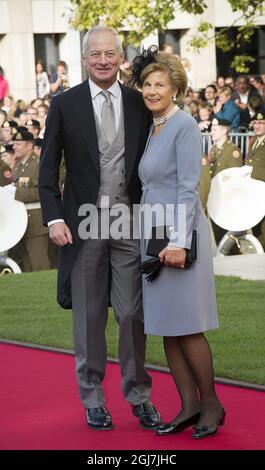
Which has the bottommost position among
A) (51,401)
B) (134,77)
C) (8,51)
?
(8,51)

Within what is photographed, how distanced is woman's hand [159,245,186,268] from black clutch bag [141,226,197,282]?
0.03 m

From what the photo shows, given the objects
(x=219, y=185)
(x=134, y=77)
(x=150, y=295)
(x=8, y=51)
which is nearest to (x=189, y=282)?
(x=150, y=295)

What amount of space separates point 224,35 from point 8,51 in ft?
29.6

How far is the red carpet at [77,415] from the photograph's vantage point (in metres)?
6.11

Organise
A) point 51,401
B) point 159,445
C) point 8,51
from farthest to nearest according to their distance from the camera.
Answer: point 8,51
point 51,401
point 159,445

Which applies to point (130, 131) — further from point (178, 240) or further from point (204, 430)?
point (204, 430)

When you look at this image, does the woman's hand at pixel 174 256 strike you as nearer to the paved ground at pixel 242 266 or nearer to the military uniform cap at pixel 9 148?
the paved ground at pixel 242 266

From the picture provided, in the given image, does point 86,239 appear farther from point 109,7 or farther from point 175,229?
point 109,7

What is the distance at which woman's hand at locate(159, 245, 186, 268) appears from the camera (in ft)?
20.0

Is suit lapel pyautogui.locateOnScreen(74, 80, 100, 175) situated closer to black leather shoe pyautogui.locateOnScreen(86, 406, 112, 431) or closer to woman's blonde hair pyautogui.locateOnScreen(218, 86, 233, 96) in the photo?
black leather shoe pyautogui.locateOnScreen(86, 406, 112, 431)

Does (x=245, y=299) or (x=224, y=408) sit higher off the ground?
(x=224, y=408)

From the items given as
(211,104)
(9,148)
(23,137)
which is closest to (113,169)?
(23,137)

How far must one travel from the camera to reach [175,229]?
6.12m

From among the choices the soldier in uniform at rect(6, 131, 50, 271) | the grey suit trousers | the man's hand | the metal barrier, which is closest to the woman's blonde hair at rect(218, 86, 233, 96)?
the metal barrier
